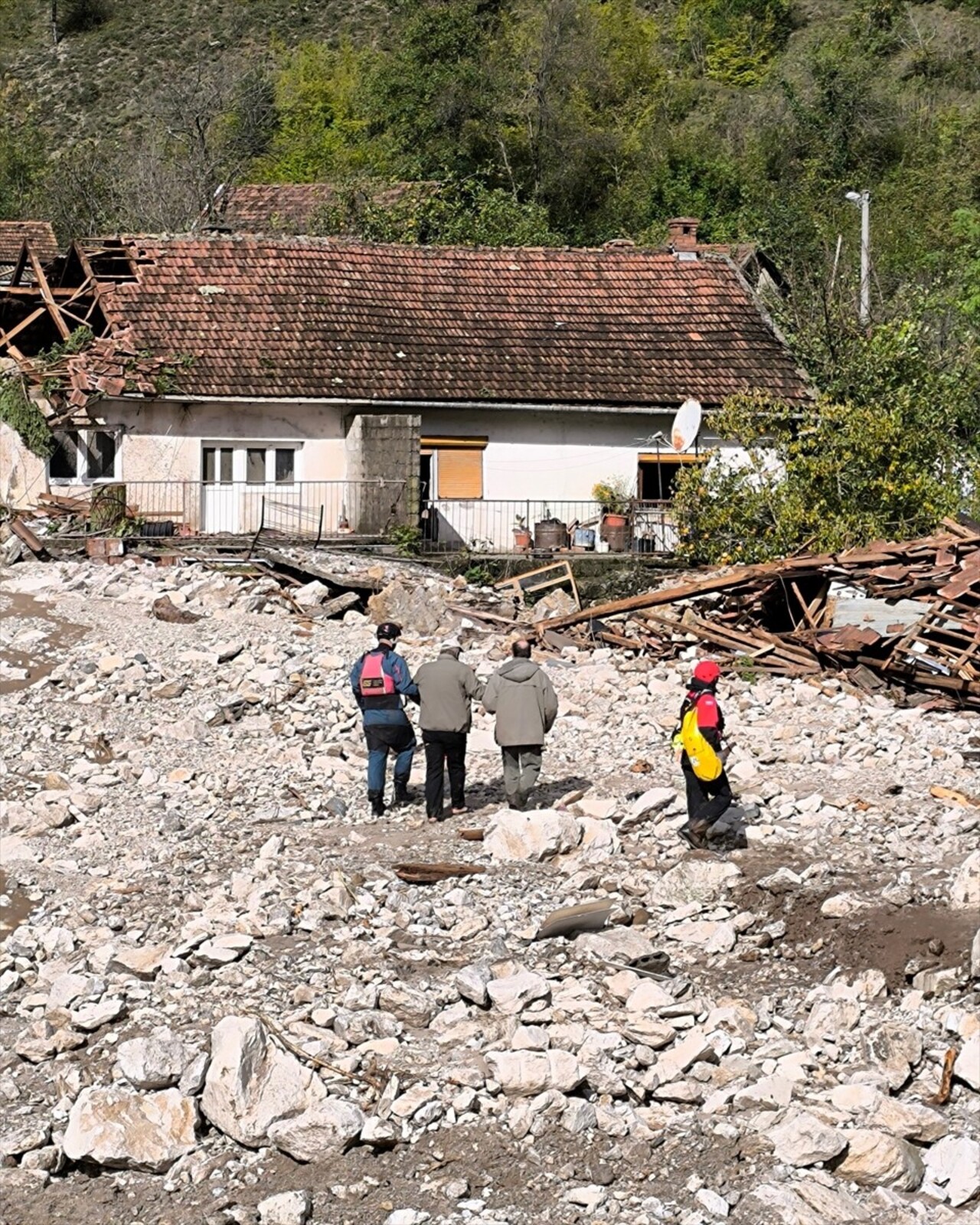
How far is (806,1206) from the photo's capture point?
8750 mm

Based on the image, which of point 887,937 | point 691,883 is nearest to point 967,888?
point 887,937

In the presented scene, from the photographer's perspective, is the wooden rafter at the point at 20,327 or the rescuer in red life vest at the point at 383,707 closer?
the rescuer in red life vest at the point at 383,707

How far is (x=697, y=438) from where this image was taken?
1120 inches

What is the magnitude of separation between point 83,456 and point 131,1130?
62.0 feet

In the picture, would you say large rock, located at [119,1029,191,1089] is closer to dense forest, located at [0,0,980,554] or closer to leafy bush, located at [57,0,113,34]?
dense forest, located at [0,0,980,554]

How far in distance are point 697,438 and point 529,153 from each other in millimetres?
18208

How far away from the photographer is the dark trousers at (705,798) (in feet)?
44.2

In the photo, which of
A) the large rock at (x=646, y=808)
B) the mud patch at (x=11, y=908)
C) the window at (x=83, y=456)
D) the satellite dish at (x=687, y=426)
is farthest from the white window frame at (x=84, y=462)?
the large rock at (x=646, y=808)

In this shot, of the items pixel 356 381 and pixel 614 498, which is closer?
pixel 356 381

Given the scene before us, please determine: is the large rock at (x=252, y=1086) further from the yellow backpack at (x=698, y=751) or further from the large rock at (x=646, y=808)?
the large rock at (x=646, y=808)

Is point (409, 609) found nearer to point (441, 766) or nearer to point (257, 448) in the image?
point (257, 448)

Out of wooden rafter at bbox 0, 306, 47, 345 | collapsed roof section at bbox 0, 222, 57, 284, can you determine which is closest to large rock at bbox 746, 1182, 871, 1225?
wooden rafter at bbox 0, 306, 47, 345

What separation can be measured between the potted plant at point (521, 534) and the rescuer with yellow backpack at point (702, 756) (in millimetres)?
13800

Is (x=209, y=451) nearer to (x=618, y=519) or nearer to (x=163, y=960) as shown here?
(x=618, y=519)
